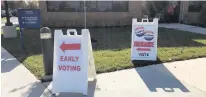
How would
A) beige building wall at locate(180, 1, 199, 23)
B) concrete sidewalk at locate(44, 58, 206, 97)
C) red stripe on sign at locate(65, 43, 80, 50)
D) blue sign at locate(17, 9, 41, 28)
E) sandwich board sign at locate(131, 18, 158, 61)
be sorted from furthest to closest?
beige building wall at locate(180, 1, 199, 23), blue sign at locate(17, 9, 41, 28), sandwich board sign at locate(131, 18, 158, 61), concrete sidewalk at locate(44, 58, 206, 97), red stripe on sign at locate(65, 43, 80, 50)

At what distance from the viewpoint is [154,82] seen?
17.3ft

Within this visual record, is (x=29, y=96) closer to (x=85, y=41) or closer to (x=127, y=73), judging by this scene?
(x=85, y=41)

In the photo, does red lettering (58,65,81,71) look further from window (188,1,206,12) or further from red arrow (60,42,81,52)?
window (188,1,206,12)

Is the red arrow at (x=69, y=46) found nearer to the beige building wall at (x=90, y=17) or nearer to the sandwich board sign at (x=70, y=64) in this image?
the sandwich board sign at (x=70, y=64)

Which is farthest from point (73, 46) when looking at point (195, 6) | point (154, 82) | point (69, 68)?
point (195, 6)

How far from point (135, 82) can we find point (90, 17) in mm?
10567

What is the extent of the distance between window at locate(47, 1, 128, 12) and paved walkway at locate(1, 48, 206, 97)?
913 centimetres

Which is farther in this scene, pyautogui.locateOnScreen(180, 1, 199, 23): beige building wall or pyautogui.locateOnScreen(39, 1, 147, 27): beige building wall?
pyautogui.locateOnScreen(180, 1, 199, 23): beige building wall

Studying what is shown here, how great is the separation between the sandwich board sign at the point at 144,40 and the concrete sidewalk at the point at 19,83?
2.72 meters

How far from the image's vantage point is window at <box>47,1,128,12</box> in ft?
50.1

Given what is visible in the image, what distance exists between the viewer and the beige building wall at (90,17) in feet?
50.1

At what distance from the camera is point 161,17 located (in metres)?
17.2

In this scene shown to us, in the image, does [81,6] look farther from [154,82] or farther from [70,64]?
[70,64]

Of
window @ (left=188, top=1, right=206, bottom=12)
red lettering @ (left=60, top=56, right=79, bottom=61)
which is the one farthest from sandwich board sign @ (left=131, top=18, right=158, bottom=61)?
window @ (left=188, top=1, right=206, bottom=12)
